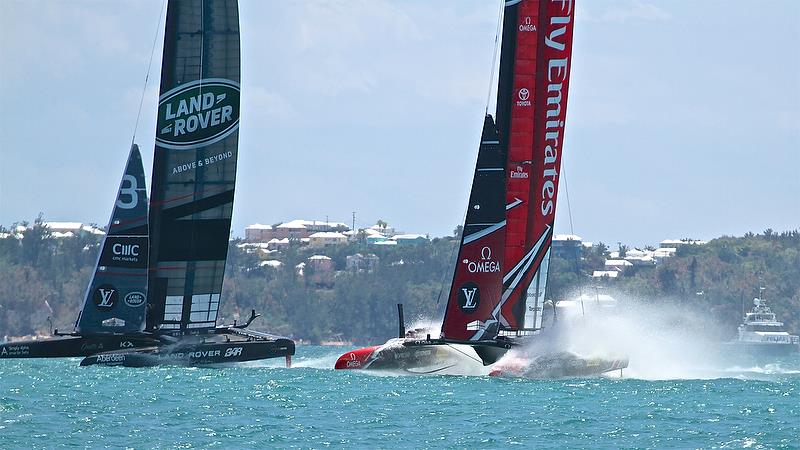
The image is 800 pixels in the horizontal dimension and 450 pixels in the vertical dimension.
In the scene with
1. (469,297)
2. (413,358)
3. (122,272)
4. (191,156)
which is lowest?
(413,358)

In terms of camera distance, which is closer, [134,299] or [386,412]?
[386,412]

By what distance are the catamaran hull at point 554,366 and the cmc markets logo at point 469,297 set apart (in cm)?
156

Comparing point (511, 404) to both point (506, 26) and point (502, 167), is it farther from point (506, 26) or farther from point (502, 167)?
point (506, 26)

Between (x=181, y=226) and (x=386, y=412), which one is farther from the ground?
(x=181, y=226)

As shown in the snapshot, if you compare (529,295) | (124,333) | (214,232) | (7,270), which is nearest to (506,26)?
(529,295)

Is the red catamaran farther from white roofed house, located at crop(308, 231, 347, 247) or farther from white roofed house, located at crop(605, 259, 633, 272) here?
white roofed house, located at crop(308, 231, 347, 247)

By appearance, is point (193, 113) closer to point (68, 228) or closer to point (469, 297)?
point (469, 297)

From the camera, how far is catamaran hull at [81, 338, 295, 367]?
38.9 m

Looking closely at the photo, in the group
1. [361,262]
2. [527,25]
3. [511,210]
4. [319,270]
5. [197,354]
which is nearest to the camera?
[527,25]

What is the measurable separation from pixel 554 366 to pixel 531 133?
550 cm

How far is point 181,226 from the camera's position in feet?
135

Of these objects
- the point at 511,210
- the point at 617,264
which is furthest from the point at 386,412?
the point at 617,264

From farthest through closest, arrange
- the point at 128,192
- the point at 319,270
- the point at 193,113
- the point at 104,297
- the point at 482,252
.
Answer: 1. the point at 319,270
2. the point at 128,192
3. the point at 193,113
4. the point at 104,297
5. the point at 482,252

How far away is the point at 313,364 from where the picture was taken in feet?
161
